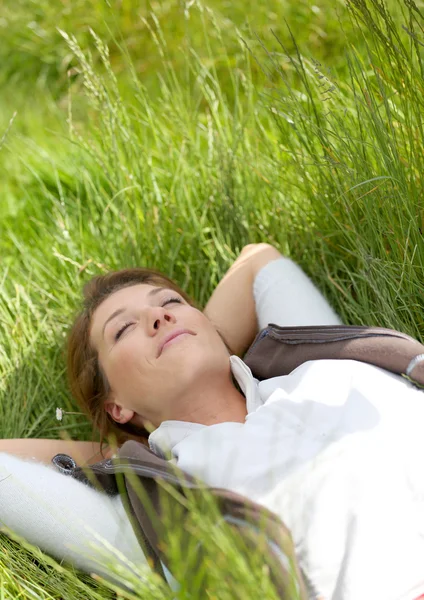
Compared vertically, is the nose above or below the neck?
above

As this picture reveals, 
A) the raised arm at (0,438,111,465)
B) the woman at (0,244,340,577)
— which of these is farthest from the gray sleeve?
the raised arm at (0,438,111,465)

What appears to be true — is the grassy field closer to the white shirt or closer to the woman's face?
the white shirt

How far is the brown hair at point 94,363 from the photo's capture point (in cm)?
215

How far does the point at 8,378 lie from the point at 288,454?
1.23m

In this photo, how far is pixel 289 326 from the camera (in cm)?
215

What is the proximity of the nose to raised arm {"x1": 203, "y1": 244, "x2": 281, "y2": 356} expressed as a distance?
14.1 inches

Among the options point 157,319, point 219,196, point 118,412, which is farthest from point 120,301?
point 219,196

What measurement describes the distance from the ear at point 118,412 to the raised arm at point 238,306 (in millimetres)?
428

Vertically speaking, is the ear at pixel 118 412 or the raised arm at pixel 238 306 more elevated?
the raised arm at pixel 238 306

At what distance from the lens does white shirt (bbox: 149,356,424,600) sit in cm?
157

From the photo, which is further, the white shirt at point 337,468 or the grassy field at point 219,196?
the grassy field at point 219,196

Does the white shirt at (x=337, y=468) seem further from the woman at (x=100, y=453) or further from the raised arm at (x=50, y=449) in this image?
the raised arm at (x=50, y=449)

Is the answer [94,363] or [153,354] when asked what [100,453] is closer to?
[94,363]

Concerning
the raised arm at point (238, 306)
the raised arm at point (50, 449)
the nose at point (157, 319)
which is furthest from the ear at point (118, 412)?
the raised arm at point (238, 306)
